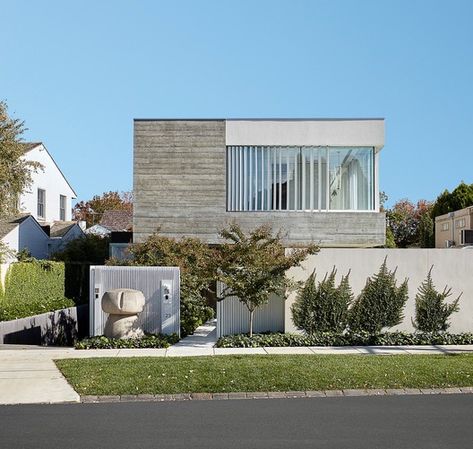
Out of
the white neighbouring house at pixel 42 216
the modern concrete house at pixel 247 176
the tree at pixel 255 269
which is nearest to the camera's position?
the tree at pixel 255 269

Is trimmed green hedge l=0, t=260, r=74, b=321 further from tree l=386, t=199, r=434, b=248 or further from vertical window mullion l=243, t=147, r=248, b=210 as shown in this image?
tree l=386, t=199, r=434, b=248

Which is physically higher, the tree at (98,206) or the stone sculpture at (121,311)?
the tree at (98,206)

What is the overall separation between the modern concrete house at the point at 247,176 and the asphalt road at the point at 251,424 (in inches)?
651

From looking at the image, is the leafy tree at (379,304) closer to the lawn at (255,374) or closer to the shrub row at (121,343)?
the shrub row at (121,343)

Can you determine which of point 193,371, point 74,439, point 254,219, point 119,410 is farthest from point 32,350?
point 254,219

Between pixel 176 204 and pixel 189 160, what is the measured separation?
1.67 meters

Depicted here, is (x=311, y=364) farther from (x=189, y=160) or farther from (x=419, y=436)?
(x=189, y=160)

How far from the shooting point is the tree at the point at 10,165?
1133 inches

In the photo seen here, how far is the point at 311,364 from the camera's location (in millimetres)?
16094

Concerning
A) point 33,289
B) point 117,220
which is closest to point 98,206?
point 117,220

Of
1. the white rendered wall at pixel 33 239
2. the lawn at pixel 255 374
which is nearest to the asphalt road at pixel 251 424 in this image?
the lawn at pixel 255 374

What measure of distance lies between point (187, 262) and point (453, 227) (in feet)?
94.3

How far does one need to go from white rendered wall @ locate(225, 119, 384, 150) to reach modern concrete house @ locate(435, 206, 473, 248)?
1317cm

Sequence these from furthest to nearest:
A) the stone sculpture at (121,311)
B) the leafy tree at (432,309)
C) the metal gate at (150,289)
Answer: the leafy tree at (432,309), the metal gate at (150,289), the stone sculpture at (121,311)
